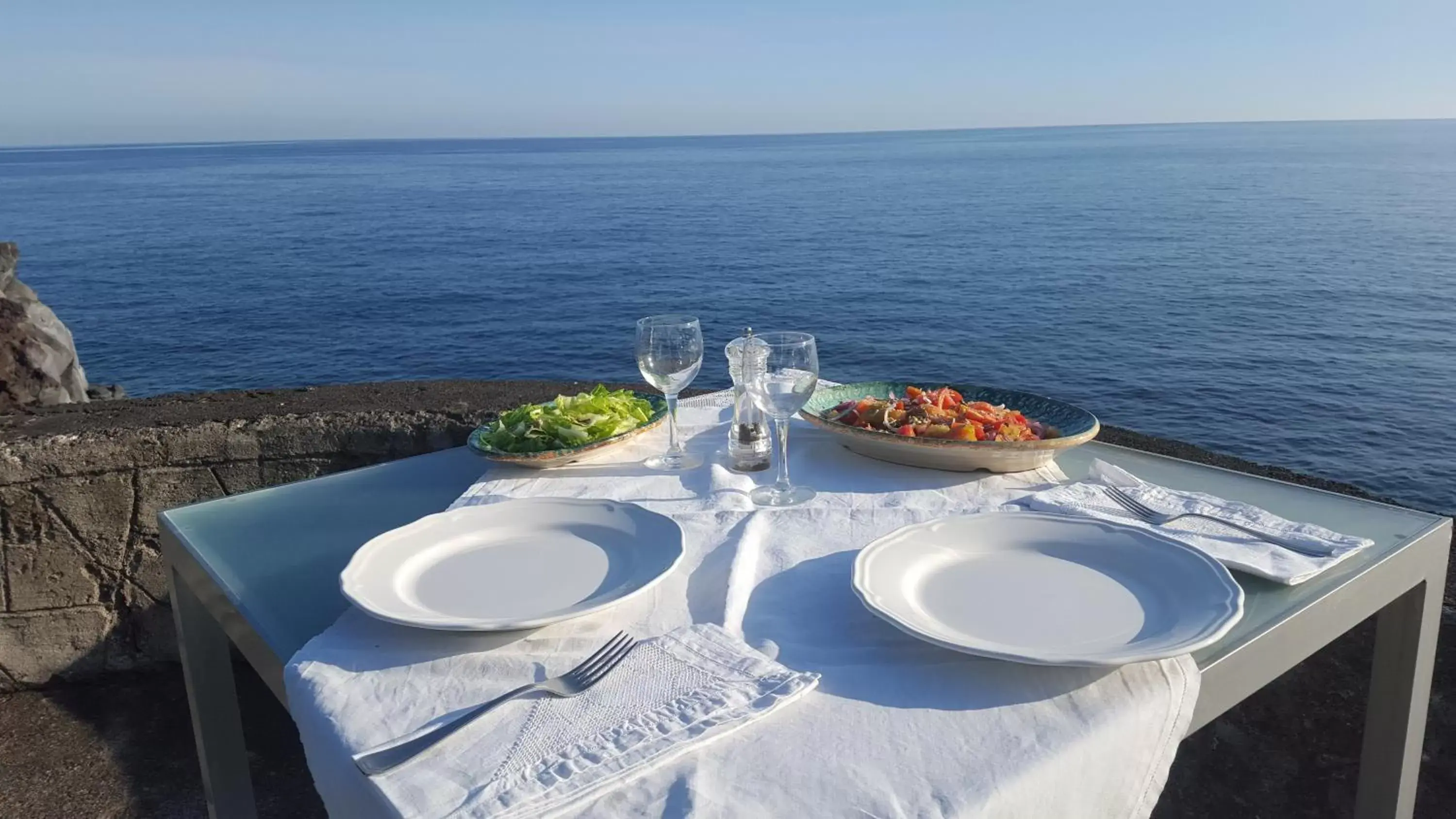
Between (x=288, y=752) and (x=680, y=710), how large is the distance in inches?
101

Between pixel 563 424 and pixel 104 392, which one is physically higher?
pixel 563 424

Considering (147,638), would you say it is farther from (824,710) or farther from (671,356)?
Result: (824,710)

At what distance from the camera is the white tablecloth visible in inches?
37.9

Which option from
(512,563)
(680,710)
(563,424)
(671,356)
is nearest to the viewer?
(680,710)

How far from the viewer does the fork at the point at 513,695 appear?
101 centimetres

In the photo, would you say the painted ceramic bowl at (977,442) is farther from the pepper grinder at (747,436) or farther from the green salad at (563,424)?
the green salad at (563,424)

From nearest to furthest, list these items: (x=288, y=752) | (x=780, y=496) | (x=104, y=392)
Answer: (x=780, y=496)
(x=288, y=752)
(x=104, y=392)

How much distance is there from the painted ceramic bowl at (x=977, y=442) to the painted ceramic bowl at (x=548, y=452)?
42cm

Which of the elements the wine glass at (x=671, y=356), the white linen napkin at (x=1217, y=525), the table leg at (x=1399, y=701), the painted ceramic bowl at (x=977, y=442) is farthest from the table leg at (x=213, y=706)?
the table leg at (x=1399, y=701)

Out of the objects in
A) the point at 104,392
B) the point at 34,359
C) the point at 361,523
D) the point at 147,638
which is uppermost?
the point at 361,523

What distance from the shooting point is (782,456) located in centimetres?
187

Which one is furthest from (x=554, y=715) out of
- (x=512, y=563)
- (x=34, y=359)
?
(x=34, y=359)

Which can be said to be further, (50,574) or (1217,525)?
(50,574)

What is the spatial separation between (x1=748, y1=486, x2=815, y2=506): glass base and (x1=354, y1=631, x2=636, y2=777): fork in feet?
1.96
